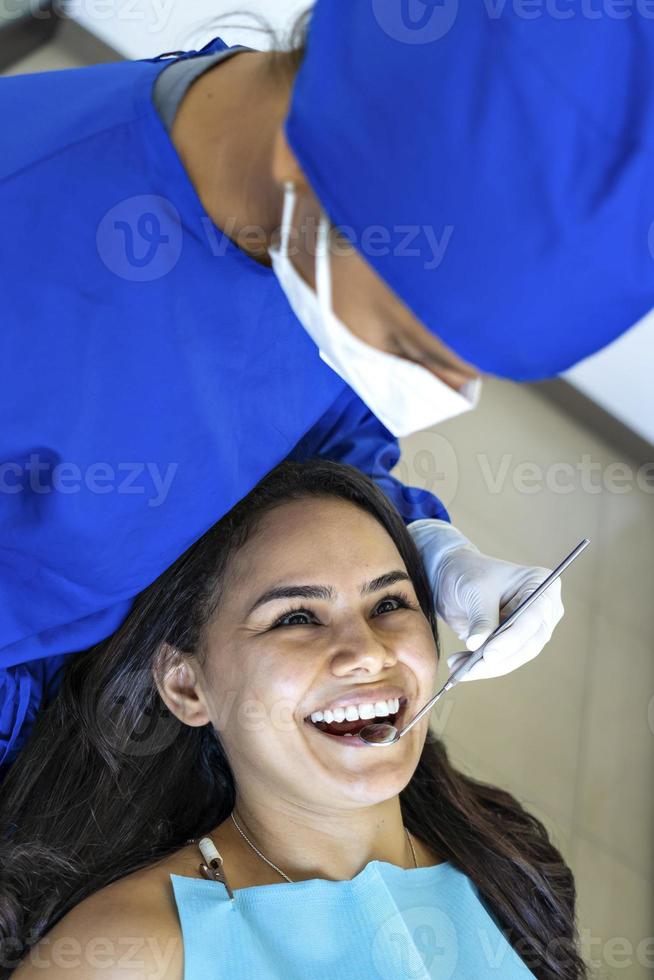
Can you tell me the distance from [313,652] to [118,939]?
17.2 inches

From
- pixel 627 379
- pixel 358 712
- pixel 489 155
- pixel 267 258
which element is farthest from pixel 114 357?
pixel 627 379

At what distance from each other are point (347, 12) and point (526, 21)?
0.16 m

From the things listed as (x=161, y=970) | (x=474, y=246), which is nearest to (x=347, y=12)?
(x=474, y=246)

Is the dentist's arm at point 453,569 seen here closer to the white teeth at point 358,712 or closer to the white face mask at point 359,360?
the white teeth at point 358,712

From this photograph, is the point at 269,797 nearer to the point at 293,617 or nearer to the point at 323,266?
the point at 293,617

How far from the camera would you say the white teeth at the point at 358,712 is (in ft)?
5.08

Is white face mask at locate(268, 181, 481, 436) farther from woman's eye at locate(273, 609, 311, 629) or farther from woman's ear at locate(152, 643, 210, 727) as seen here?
woman's ear at locate(152, 643, 210, 727)

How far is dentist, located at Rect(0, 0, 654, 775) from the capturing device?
3.27 ft

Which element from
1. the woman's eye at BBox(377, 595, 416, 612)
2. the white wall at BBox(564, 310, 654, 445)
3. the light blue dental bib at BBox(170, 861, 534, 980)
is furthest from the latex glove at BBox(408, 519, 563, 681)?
the white wall at BBox(564, 310, 654, 445)

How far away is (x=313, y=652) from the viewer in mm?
1564

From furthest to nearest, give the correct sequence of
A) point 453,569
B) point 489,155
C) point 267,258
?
point 453,569 < point 267,258 < point 489,155

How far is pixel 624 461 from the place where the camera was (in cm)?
304

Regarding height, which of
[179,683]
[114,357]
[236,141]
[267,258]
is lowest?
[179,683]

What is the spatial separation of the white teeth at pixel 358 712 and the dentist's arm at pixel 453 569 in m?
0.16
